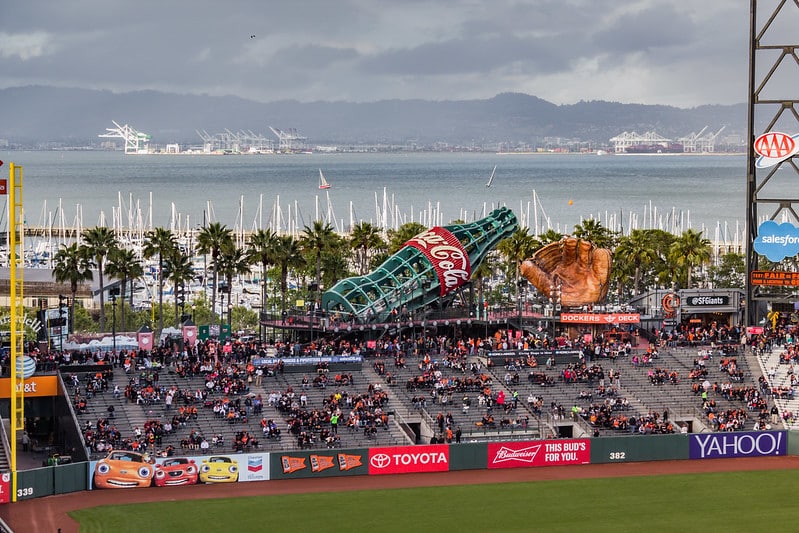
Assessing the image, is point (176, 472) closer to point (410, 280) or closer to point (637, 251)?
point (410, 280)

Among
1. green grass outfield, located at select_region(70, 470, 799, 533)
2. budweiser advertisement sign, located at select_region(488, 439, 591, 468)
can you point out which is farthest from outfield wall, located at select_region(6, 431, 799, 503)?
green grass outfield, located at select_region(70, 470, 799, 533)

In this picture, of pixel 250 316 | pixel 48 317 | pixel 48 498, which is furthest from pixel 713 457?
pixel 250 316

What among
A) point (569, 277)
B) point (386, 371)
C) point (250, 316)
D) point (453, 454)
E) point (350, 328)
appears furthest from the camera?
point (250, 316)

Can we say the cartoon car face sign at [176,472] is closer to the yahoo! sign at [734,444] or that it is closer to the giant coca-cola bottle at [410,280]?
the giant coca-cola bottle at [410,280]

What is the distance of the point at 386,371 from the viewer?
5975 cm

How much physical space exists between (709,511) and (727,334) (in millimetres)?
24144

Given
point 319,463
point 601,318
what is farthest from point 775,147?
point 319,463

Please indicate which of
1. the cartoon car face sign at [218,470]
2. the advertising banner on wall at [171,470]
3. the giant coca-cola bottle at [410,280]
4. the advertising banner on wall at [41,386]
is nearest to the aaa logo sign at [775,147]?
the giant coca-cola bottle at [410,280]

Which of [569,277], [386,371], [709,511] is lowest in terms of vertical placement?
[709,511]

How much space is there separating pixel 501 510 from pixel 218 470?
11.7 metres

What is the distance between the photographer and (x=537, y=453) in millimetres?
51906

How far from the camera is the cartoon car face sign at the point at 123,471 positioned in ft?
153

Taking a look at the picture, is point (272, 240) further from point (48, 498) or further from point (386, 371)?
point (48, 498)

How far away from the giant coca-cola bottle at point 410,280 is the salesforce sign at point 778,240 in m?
16.5
